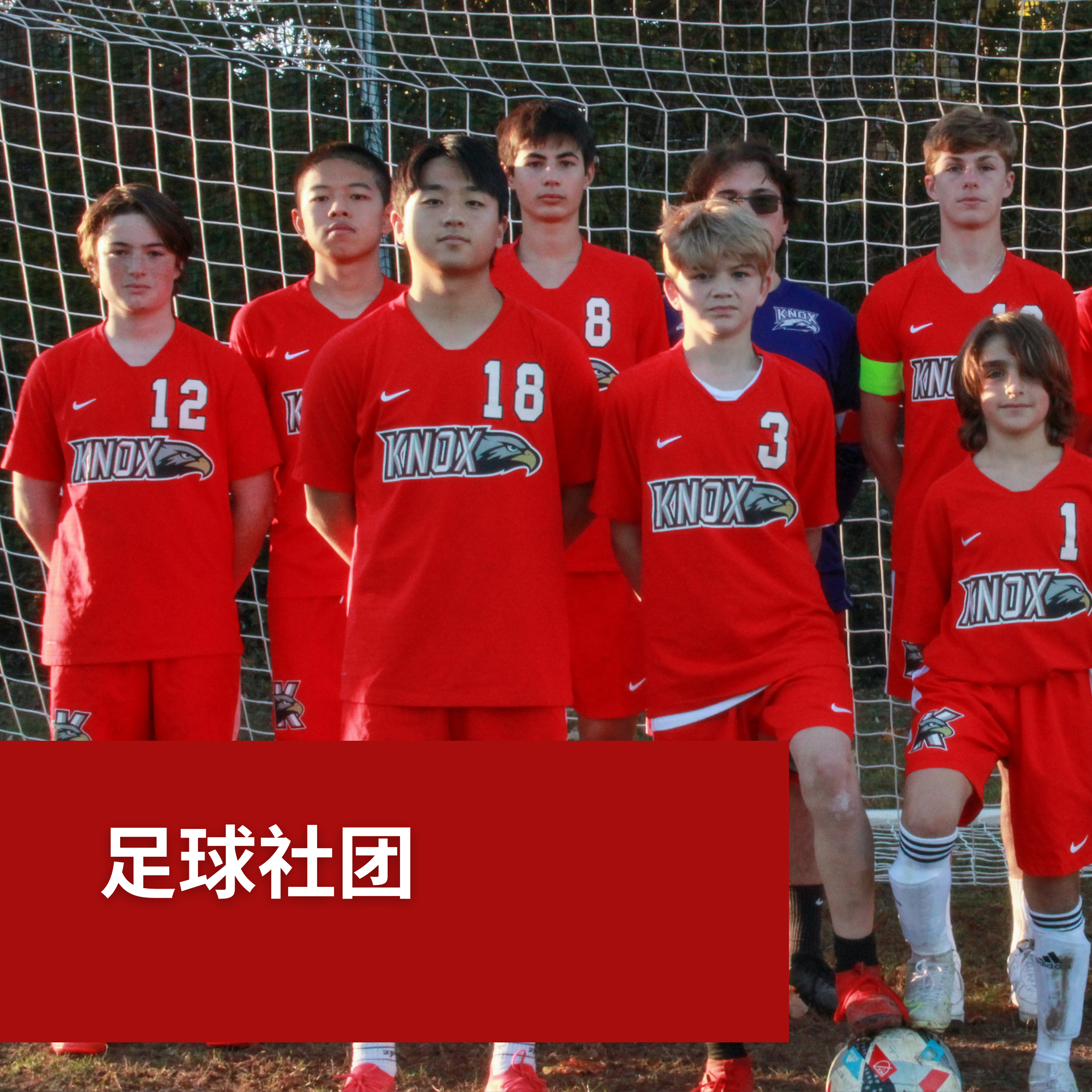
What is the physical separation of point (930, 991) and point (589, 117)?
4772 mm

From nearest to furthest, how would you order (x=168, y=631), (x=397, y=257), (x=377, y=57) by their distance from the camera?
(x=168, y=631)
(x=397, y=257)
(x=377, y=57)

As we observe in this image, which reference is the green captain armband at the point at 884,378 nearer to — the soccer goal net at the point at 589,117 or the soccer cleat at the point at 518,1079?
the soccer cleat at the point at 518,1079

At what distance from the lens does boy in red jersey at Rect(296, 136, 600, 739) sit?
2.70 m

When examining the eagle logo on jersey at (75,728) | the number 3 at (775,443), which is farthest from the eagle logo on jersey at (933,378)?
the eagle logo on jersey at (75,728)

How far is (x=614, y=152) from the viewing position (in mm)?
6566

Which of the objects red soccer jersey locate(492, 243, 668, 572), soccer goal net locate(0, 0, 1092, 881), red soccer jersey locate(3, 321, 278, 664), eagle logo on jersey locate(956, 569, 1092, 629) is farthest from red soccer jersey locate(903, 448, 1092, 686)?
soccer goal net locate(0, 0, 1092, 881)

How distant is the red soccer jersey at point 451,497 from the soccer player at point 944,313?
87cm

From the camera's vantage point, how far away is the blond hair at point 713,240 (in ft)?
9.15

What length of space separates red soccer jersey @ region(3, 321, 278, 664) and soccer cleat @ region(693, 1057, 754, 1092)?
53.0 inches

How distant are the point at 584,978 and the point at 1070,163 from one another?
5.68m

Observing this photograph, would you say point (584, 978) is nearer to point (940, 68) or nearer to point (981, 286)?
point (981, 286)

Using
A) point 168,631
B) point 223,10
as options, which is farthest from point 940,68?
point 168,631

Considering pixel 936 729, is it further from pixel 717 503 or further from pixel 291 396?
pixel 291 396

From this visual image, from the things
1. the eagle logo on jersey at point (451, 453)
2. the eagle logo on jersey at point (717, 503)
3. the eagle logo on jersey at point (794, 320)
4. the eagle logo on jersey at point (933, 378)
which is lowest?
the eagle logo on jersey at point (717, 503)
